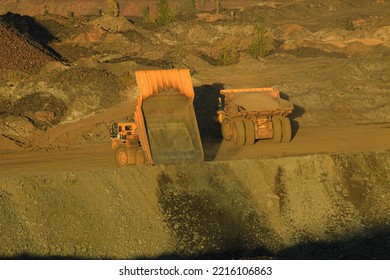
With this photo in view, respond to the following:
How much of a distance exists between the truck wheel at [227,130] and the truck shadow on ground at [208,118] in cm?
41

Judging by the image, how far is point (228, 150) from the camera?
27.1m

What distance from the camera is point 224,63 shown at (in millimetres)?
42156

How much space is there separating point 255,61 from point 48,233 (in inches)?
996

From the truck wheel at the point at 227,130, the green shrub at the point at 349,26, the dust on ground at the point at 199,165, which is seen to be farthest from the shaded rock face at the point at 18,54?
the green shrub at the point at 349,26

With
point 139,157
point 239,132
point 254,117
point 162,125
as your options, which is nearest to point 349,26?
point 254,117

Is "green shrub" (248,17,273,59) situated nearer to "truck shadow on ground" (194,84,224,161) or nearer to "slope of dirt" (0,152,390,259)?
"truck shadow on ground" (194,84,224,161)

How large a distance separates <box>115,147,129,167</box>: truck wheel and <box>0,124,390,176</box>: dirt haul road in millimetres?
461

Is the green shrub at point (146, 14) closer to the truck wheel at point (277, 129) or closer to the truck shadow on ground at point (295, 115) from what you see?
the truck shadow on ground at point (295, 115)

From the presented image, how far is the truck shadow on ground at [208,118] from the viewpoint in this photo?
91.3 ft

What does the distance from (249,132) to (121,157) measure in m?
5.24

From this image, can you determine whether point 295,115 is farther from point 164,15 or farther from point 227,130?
point 164,15

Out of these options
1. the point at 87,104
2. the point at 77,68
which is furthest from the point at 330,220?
the point at 77,68

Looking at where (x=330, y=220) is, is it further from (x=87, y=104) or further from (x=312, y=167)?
(x=87, y=104)

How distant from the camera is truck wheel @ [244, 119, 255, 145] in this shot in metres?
27.3
